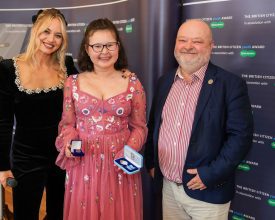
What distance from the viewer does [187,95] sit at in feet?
5.96

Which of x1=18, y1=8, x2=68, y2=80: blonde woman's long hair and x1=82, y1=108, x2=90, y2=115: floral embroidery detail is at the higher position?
x1=18, y1=8, x2=68, y2=80: blonde woman's long hair

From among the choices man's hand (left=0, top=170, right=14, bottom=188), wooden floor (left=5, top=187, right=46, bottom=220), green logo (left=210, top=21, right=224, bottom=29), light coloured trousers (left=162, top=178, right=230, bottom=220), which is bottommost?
wooden floor (left=5, top=187, right=46, bottom=220)

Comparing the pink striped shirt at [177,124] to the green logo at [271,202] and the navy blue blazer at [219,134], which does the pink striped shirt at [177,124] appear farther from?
the green logo at [271,202]

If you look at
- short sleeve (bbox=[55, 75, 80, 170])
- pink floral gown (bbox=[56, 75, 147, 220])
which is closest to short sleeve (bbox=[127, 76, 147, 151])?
pink floral gown (bbox=[56, 75, 147, 220])

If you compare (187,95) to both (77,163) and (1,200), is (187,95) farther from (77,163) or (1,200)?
(1,200)

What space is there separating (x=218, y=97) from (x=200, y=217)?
2.33 feet

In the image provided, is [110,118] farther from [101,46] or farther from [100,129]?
[101,46]

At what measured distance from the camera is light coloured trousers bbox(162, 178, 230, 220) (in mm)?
1814

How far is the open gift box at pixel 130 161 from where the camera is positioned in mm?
1565

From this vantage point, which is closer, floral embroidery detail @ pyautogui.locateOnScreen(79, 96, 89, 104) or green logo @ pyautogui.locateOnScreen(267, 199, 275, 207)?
floral embroidery detail @ pyautogui.locateOnScreen(79, 96, 89, 104)

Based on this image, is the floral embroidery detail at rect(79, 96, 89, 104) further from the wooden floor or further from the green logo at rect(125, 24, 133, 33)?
the wooden floor

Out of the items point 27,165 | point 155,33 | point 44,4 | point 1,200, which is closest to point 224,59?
point 155,33

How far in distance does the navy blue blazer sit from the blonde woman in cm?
90

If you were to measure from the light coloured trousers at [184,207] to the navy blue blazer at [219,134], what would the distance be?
0.17 feet
